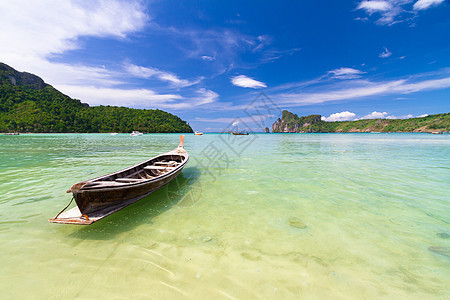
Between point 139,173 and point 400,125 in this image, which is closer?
point 139,173

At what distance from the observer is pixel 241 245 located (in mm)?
4277

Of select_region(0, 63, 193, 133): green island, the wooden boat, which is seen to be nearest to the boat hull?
the wooden boat

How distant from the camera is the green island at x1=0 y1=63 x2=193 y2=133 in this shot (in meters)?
94.3

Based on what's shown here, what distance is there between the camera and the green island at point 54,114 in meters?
94.3

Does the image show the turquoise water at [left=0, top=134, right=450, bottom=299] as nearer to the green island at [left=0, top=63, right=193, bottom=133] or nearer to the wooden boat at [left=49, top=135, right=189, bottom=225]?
the wooden boat at [left=49, top=135, right=189, bottom=225]

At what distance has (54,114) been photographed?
330 ft

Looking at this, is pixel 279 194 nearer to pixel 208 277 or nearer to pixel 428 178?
pixel 208 277

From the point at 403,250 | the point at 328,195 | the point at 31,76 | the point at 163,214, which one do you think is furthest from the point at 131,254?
the point at 31,76

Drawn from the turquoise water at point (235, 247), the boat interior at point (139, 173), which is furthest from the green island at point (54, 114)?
the turquoise water at point (235, 247)

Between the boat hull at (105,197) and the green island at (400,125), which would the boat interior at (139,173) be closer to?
the boat hull at (105,197)

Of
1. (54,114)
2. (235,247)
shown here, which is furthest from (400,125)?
(54,114)

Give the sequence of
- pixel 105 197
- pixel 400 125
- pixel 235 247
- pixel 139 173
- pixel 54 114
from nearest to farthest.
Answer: pixel 235 247 → pixel 105 197 → pixel 139 173 → pixel 54 114 → pixel 400 125

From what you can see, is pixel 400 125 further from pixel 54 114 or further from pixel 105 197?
pixel 54 114

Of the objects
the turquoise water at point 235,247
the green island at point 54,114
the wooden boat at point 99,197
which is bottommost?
the turquoise water at point 235,247
